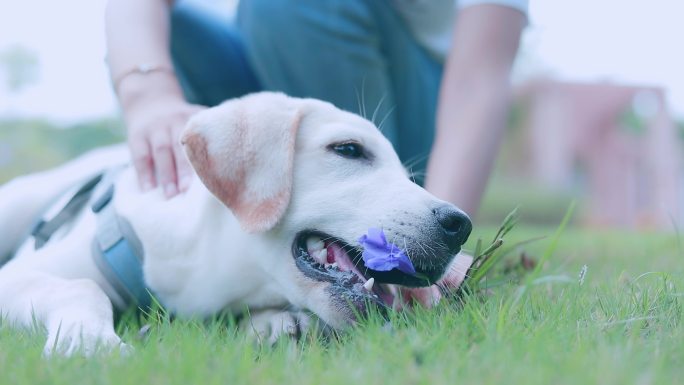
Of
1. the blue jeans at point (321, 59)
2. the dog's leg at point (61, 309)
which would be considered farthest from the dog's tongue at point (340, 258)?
the blue jeans at point (321, 59)

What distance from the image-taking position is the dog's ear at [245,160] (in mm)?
1858

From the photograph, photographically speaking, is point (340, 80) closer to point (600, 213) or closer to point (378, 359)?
point (378, 359)

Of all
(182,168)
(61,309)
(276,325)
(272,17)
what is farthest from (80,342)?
(272,17)

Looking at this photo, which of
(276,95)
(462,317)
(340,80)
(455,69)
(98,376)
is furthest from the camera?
(340,80)

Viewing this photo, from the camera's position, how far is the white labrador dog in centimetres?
178

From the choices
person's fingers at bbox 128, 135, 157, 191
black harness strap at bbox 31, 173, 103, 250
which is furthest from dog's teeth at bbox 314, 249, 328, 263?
black harness strap at bbox 31, 173, 103, 250

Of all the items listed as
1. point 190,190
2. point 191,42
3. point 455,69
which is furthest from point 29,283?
point 191,42

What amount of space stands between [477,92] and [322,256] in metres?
1.14

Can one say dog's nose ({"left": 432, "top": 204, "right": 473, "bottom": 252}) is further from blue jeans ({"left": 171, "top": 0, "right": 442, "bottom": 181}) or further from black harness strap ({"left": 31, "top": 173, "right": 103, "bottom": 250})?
blue jeans ({"left": 171, "top": 0, "right": 442, "bottom": 181})

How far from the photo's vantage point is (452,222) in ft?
5.79

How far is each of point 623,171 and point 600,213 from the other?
62.9 inches

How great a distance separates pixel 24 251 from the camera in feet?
8.53

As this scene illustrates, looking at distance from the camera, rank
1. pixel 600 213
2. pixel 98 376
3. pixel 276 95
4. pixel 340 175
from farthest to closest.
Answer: pixel 600 213 < pixel 276 95 < pixel 340 175 < pixel 98 376

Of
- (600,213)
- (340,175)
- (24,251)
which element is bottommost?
(600,213)
